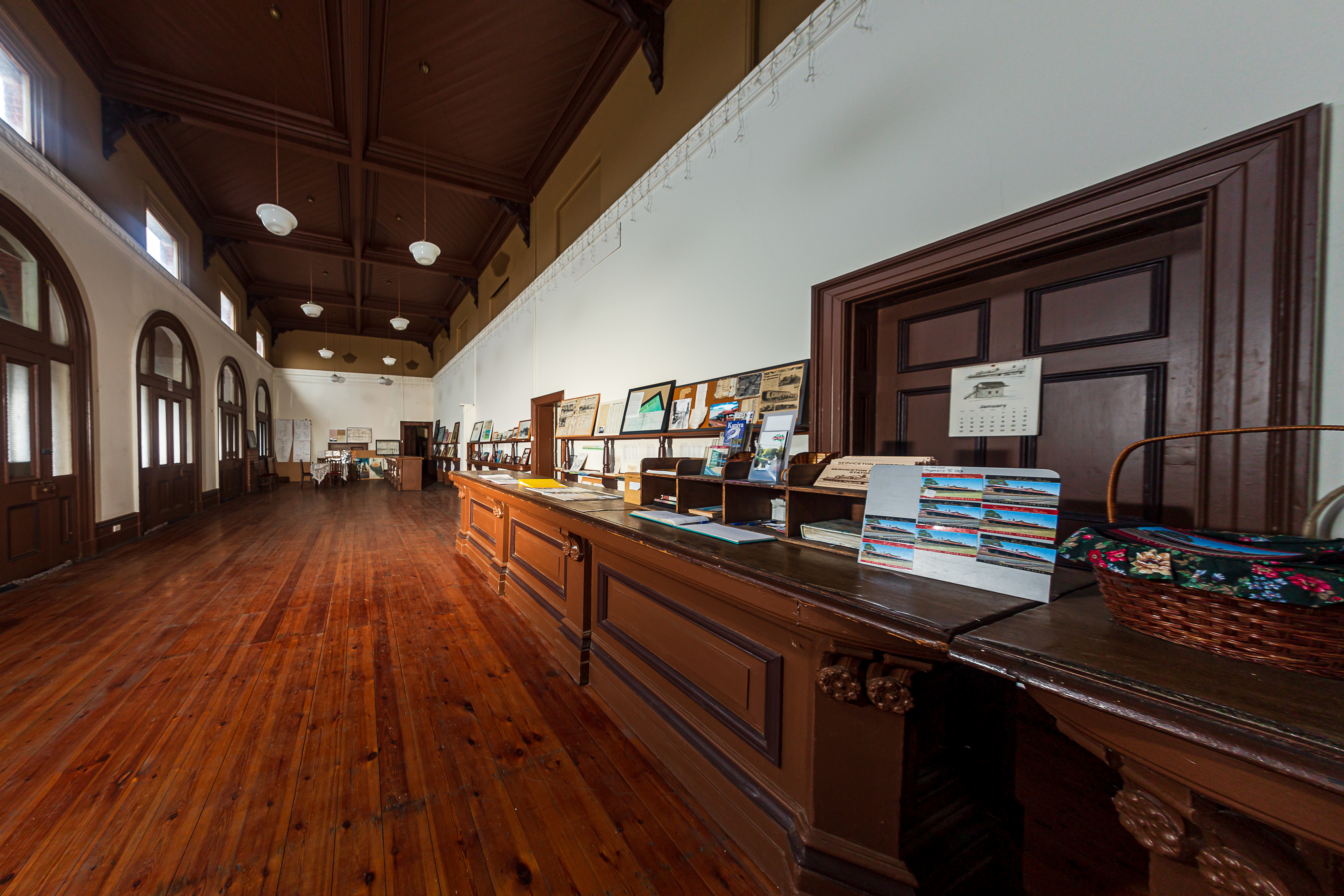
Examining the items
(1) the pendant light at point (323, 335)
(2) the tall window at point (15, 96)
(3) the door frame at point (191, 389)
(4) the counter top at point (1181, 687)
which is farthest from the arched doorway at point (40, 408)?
(1) the pendant light at point (323, 335)

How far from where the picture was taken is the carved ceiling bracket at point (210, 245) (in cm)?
862

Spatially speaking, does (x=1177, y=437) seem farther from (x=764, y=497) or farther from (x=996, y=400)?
(x=764, y=497)

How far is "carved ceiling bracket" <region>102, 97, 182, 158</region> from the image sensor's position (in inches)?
210

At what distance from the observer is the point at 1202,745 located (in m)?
0.64

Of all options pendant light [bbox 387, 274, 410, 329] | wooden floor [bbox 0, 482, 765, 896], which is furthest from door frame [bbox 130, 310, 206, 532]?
pendant light [bbox 387, 274, 410, 329]

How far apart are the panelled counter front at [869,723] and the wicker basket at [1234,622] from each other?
1.0 inches

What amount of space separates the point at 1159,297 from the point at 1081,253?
0.27m

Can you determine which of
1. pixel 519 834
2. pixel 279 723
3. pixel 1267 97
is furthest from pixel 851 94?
pixel 279 723

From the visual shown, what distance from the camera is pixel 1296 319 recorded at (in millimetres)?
1137

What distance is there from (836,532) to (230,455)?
13.1 metres

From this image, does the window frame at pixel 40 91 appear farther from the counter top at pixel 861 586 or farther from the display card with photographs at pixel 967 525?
the display card with photographs at pixel 967 525

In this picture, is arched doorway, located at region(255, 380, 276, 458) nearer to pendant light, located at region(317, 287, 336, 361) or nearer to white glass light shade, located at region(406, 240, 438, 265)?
pendant light, located at region(317, 287, 336, 361)

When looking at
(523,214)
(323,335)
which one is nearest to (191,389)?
(523,214)

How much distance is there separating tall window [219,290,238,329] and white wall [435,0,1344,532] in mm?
10904
